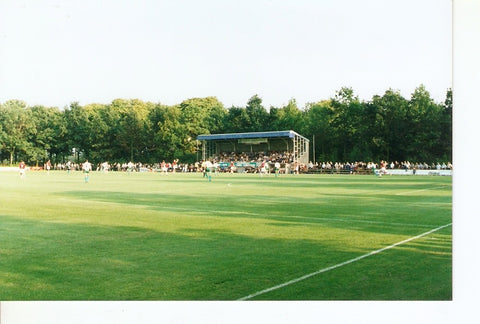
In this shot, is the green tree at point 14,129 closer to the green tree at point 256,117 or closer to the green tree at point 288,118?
the green tree at point 256,117

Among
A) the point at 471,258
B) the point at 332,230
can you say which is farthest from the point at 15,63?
the point at 471,258

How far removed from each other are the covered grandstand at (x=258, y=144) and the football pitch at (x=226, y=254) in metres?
18.4

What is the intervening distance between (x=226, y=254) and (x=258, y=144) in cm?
2229

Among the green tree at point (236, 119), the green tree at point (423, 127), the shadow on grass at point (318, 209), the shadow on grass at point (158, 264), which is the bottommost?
the shadow on grass at point (158, 264)

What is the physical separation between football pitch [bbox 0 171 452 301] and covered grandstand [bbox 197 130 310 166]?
18.4m

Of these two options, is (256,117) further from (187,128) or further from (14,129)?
(14,129)

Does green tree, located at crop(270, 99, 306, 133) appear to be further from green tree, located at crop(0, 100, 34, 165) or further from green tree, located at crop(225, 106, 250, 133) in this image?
green tree, located at crop(0, 100, 34, 165)

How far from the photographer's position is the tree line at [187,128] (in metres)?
20.1

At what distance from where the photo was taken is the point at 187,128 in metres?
27.0

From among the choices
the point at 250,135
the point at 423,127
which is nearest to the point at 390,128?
the point at 423,127

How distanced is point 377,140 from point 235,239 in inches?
716

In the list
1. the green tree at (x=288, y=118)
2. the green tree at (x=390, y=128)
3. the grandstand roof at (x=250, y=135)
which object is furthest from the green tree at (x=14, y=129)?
the green tree at (x=390, y=128)

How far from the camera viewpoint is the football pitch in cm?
385

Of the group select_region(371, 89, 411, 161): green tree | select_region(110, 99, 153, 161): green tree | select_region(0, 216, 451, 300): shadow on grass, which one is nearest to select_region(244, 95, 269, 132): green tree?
select_region(371, 89, 411, 161): green tree
